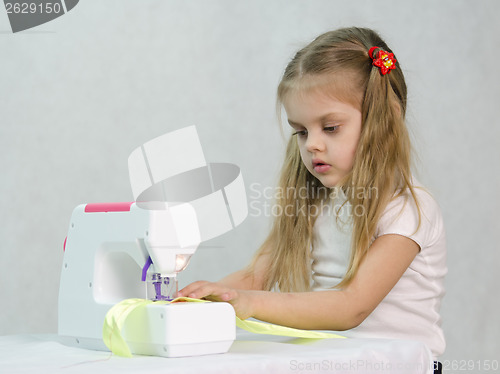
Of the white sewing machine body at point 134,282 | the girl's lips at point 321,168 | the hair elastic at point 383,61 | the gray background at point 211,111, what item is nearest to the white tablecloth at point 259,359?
the white sewing machine body at point 134,282

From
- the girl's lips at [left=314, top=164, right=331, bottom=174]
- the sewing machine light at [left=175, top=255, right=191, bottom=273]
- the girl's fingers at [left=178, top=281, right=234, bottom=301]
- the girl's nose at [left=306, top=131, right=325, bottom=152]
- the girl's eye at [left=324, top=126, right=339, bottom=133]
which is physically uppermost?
the girl's eye at [left=324, top=126, right=339, bottom=133]

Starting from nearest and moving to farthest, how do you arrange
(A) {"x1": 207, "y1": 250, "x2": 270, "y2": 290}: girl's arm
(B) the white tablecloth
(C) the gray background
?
1. (B) the white tablecloth
2. (A) {"x1": 207, "y1": 250, "x2": 270, "y2": 290}: girl's arm
3. (C) the gray background

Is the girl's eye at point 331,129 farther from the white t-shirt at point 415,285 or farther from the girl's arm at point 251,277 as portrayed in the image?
the girl's arm at point 251,277

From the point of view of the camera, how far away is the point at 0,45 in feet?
8.84

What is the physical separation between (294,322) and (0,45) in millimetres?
1682

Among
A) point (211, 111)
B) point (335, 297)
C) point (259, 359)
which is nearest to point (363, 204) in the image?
point (335, 297)

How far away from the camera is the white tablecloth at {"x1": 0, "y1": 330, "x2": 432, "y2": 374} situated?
112cm

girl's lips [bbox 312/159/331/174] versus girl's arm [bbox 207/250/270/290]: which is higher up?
girl's lips [bbox 312/159/331/174]

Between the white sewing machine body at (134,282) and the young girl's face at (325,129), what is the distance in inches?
18.6

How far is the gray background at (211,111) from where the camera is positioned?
2730mm

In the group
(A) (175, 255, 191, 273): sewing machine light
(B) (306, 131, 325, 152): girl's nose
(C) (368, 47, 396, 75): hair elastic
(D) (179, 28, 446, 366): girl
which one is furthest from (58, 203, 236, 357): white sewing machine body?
(C) (368, 47, 396, 75): hair elastic

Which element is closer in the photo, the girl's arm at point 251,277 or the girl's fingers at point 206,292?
the girl's fingers at point 206,292

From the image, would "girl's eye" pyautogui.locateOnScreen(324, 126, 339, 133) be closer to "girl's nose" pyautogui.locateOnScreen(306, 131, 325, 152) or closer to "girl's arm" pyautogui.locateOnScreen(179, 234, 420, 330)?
"girl's nose" pyautogui.locateOnScreen(306, 131, 325, 152)

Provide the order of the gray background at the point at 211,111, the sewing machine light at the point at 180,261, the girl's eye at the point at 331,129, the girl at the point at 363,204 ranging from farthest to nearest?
the gray background at the point at 211,111 → the girl's eye at the point at 331,129 → the girl at the point at 363,204 → the sewing machine light at the point at 180,261
